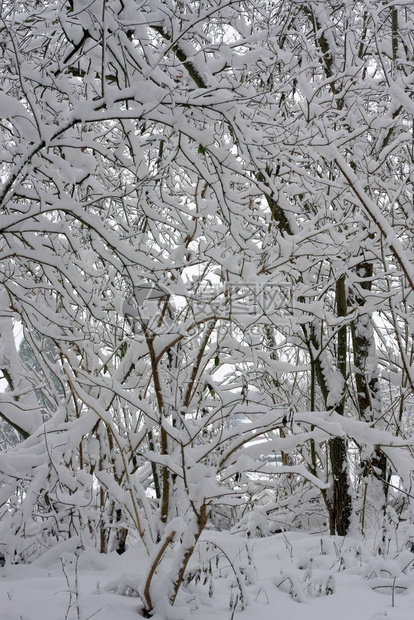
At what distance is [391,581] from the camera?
9.12 ft

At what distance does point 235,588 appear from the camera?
107 inches

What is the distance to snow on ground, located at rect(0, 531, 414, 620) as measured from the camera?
7.35 feet

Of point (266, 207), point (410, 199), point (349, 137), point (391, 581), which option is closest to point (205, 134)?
point (349, 137)

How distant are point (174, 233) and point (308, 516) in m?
3.26
